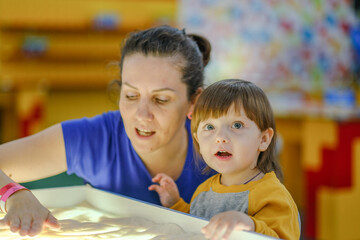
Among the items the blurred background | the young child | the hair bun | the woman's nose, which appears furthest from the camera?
the blurred background

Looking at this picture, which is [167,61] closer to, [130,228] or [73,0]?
[130,228]

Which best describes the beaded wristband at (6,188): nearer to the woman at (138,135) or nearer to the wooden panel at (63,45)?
the woman at (138,135)

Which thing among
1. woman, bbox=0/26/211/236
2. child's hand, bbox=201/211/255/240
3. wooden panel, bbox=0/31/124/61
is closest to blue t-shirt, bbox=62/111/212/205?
woman, bbox=0/26/211/236

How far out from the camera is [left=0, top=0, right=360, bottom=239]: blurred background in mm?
3715

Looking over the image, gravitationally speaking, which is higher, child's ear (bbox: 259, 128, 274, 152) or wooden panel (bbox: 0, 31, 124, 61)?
wooden panel (bbox: 0, 31, 124, 61)

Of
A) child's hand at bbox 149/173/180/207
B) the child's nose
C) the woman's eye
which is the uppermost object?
the woman's eye

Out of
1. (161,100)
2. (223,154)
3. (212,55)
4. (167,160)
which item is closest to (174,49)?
(161,100)

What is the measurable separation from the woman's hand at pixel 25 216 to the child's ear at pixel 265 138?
437 mm

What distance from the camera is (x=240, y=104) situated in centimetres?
100

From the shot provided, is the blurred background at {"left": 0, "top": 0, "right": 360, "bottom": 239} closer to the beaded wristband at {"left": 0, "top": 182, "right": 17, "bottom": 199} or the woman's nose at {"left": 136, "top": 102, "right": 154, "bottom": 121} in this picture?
the woman's nose at {"left": 136, "top": 102, "right": 154, "bottom": 121}

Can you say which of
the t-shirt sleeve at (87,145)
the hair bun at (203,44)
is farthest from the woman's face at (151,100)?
the hair bun at (203,44)

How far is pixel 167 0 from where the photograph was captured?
4352 mm

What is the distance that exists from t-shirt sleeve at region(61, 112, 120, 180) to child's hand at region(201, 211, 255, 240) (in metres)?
0.58

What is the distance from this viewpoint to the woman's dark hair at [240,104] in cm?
100
